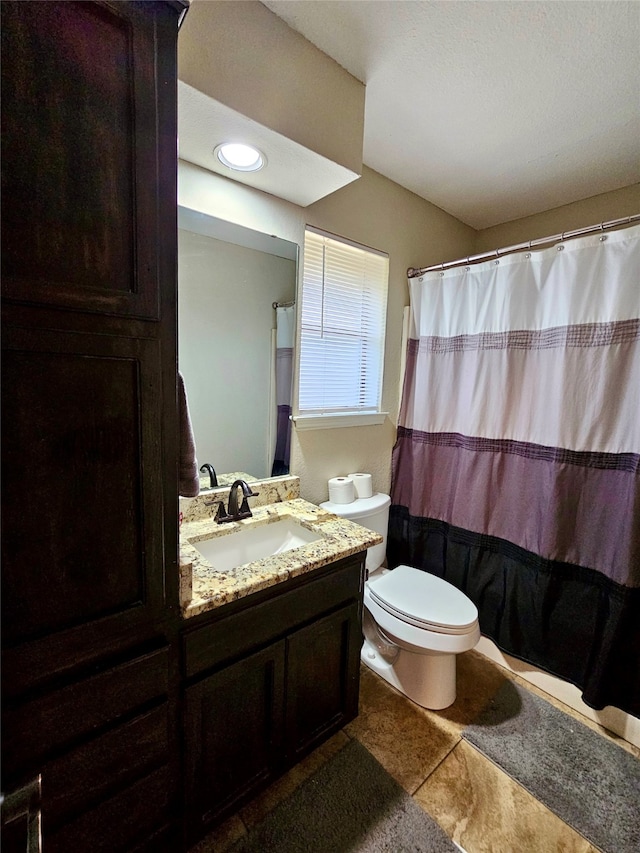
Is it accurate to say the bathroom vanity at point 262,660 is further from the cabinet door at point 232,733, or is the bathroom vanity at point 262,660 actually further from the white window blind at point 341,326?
the white window blind at point 341,326

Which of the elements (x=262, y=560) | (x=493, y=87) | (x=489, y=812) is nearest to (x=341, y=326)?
(x=493, y=87)

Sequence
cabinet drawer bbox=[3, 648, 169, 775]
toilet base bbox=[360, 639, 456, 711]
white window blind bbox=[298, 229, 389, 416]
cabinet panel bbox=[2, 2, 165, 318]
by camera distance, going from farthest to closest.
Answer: white window blind bbox=[298, 229, 389, 416]
toilet base bbox=[360, 639, 456, 711]
cabinet drawer bbox=[3, 648, 169, 775]
cabinet panel bbox=[2, 2, 165, 318]

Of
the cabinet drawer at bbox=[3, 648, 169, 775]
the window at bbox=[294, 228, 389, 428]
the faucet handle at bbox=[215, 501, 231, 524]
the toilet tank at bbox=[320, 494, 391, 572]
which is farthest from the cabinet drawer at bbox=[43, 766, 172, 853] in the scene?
the window at bbox=[294, 228, 389, 428]

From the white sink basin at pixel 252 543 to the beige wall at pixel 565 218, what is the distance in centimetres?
230

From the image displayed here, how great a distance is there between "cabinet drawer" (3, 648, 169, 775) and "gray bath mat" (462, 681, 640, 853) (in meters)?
1.33

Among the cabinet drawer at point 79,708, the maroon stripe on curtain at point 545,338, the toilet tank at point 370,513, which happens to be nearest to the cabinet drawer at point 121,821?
the cabinet drawer at point 79,708

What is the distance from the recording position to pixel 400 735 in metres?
Answer: 1.44

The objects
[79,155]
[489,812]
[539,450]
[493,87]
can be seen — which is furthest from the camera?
[539,450]

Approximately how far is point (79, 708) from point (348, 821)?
97 cm

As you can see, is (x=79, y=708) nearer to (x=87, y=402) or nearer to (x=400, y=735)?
(x=87, y=402)

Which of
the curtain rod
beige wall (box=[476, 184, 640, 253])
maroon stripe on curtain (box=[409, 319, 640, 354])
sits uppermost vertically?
beige wall (box=[476, 184, 640, 253])

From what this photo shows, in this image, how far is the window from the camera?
5.69ft

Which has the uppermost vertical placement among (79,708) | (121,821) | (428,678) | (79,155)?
(79,155)

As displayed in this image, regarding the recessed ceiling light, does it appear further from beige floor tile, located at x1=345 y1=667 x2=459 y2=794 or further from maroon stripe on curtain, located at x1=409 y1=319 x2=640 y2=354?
beige floor tile, located at x1=345 y1=667 x2=459 y2=794
